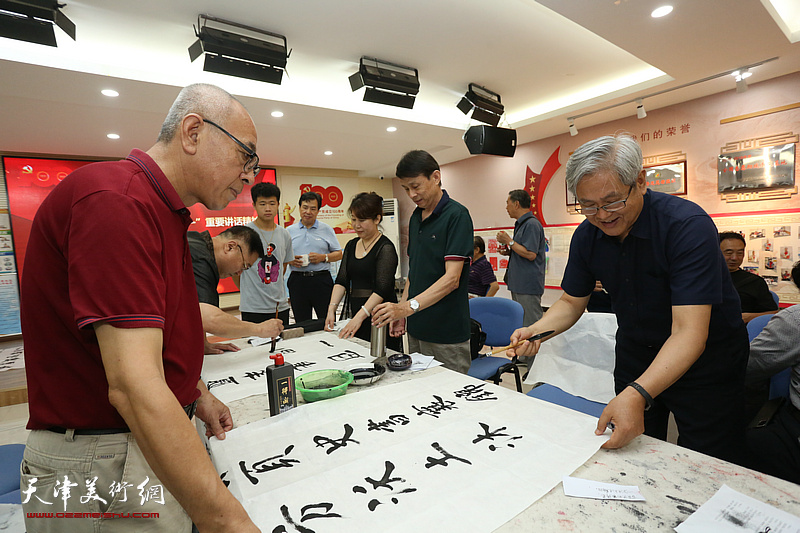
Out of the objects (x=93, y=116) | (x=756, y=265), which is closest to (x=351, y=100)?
(x=93, y=116)

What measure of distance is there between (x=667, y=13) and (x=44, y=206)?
3478 millimetres

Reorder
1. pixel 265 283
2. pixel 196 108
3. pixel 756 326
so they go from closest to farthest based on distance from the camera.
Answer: pixel 196 108 < pixel 756 326 < pixel 265 283

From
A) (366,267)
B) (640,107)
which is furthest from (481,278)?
(640,107)

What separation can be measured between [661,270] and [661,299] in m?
0.10

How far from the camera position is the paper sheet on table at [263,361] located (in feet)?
4.79

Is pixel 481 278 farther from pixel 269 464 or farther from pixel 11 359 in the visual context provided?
pixel 11 359

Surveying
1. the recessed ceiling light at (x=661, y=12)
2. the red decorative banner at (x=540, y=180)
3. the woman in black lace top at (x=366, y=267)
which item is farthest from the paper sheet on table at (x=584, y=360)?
the red decorative banner at (x=540, y=180)

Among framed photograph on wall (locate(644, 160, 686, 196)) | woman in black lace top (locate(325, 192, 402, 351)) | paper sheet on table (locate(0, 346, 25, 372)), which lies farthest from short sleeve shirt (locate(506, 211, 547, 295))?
paper sheet on table (locate(0, 346, 25, 372))

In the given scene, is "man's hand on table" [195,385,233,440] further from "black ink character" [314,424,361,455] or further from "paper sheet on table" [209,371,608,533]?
"black ink character" [314,424,361,455]

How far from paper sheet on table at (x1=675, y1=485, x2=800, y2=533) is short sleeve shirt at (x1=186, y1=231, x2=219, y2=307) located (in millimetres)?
1898

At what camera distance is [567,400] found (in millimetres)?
1821

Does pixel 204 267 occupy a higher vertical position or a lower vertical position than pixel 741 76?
lower

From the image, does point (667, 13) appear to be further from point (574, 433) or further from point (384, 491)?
point (384, 491)

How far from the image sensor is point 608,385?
5.91ft
